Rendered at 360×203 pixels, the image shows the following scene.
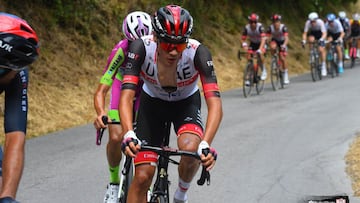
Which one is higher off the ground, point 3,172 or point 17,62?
point 17,62

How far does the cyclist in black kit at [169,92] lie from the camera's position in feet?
15.4

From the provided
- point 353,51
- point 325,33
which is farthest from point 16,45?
point 353,51

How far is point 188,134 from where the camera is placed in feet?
16.6

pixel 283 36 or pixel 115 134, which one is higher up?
pixel 283 36

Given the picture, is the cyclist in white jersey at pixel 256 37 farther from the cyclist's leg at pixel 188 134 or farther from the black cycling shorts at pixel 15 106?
the black cycling shorts at pixel 15 106

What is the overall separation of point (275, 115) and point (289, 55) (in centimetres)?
1269

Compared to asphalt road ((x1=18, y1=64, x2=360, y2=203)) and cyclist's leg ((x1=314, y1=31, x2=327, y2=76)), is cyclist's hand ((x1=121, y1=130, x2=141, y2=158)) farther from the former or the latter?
cyclist's leg ((x1=314, y1=31, x2=327, y2=76))

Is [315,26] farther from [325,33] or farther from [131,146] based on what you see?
[131,146]

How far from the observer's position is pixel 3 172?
3184 millimetres

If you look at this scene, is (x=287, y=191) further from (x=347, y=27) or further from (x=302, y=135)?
(x=347, y=27)

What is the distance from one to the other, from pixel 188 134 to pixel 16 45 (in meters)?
2.32

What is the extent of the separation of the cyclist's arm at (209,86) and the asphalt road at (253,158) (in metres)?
2.24

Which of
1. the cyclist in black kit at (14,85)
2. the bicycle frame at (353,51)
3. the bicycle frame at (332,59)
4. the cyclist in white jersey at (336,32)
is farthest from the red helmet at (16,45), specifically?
the bicycle frame at (353,51)

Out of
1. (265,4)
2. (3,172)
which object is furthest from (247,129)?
(265,4)
